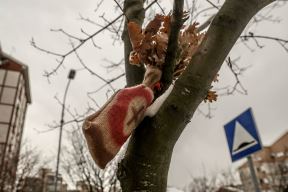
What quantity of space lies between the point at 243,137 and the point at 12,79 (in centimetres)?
2551

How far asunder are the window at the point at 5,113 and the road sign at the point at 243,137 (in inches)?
935

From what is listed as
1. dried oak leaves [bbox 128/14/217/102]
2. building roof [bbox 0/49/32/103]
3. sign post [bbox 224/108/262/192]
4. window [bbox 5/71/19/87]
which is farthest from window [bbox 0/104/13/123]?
dried oak leaves [bbox 128/14/217/102]

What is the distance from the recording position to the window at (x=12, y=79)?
2520 cm

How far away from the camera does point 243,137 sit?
3.09 metres

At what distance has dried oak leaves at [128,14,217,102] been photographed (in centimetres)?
153

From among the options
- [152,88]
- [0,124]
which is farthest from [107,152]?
[0,124]

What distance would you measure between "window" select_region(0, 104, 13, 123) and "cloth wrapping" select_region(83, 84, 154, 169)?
25056 millimetres

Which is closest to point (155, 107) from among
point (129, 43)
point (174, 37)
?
point (174, 37)

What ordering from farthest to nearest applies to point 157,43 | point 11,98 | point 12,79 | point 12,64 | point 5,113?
point 12,64 < point 12,79 < point 11,98 < point 5,113 < point 157,43

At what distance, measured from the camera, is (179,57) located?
1605 mm

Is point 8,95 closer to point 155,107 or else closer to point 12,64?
point 12,64

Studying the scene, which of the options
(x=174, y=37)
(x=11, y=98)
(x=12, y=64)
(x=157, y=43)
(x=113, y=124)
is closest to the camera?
(x=113, y=124)

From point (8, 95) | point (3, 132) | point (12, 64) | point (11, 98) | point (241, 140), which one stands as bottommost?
point (241, 140)

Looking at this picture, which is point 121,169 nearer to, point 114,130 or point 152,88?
point 114,130
